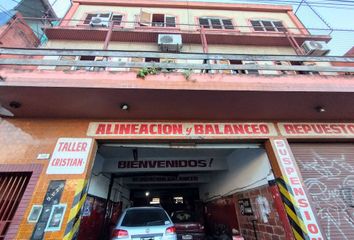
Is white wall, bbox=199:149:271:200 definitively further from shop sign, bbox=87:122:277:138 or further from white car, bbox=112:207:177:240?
white car, bbox=112:207:177:240

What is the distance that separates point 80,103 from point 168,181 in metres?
7.75

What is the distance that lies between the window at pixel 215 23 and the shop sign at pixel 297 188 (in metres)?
6.76

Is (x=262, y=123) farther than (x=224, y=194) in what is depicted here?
No

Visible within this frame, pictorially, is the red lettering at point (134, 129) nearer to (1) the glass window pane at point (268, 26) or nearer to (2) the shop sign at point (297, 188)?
(2) the shop sign at point (297, 188)

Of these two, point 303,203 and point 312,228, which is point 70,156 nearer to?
point 303,203

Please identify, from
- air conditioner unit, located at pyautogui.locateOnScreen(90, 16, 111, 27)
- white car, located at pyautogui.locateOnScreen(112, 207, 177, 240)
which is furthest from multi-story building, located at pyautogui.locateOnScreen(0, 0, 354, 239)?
air conditioner unit, located at pyautogui.locateOnScreen(90, 16, 111, 27)

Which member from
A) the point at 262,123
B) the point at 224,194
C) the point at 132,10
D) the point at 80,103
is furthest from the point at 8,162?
the point at 132,10

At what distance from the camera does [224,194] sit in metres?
8.39

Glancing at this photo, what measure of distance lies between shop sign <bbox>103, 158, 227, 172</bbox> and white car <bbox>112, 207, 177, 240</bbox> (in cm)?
267

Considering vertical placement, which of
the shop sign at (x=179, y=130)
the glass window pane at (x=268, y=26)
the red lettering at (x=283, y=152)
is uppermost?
the glass window pane at (x=268, y=26)

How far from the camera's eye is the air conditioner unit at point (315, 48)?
7527 mm

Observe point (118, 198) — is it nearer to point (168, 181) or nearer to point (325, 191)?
point (168, 181)

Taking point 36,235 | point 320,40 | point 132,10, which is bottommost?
point 36,235

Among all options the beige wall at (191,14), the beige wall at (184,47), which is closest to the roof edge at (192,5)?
the beige wall at (191,14)
